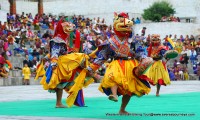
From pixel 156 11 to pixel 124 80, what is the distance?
45508 mm

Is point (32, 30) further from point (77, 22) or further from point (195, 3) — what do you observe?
point (195, 3)

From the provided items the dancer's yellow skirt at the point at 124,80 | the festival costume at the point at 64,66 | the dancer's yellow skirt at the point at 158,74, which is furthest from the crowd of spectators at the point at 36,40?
the dancer's yellow skirt at the point at 124,80

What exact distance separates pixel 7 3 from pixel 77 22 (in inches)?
441

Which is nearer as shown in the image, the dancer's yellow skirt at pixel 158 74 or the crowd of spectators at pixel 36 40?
the dancer's yellow skirt at pixel 158 74

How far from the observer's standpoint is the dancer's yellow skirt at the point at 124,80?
40.1ft

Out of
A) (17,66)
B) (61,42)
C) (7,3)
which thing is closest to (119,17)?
(61,42)

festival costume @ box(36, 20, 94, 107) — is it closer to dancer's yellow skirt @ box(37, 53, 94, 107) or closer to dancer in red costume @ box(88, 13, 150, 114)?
dancer's yellow skirt @ box(37, 53, 94, 107)

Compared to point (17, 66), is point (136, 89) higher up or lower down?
higher up

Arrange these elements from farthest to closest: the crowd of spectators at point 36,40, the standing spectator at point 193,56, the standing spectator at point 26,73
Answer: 1. the standing spectator at point 193,56
2. the crowd of spectators at point 36,40
3. the standing spectator at point 26,73

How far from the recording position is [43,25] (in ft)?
142

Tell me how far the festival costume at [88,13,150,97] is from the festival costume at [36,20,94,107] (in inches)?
105

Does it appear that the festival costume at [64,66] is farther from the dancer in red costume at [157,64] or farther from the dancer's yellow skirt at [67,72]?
the dancer in red costume at [157,64]

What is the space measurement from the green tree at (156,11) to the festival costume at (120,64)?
43.8 metres

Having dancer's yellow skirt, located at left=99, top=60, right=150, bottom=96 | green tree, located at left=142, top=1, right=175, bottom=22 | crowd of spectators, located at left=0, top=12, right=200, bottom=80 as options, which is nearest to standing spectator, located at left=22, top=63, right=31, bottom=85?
crowd of spectators, located at left=0, top=12, right=200, bottom=80
